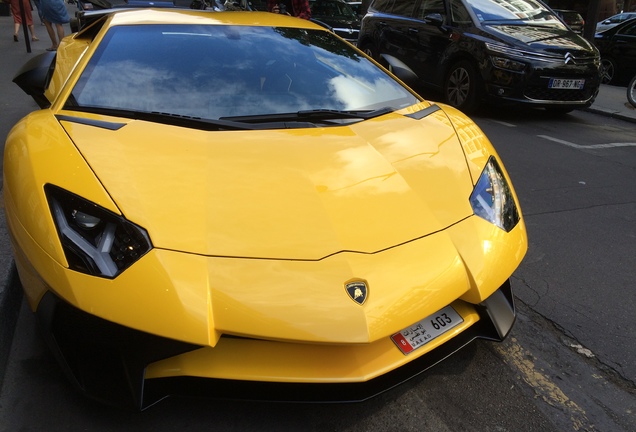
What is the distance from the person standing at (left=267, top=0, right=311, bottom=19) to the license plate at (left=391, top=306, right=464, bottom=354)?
7.67m

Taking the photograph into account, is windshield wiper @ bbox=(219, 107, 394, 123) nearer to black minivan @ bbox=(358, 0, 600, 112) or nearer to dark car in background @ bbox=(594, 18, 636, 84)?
black minivan @ bbox=(358, 0, 600, 112)

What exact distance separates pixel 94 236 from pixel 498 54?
6170mm

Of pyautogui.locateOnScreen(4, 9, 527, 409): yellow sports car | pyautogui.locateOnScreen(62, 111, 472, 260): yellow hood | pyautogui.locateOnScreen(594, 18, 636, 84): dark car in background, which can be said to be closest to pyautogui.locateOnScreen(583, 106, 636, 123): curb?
pyautogui.locateOnScreen(594, 18, 636, 84): dark car in background

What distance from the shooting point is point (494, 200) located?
90.4 inches

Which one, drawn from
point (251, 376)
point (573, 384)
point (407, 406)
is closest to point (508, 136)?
point (573, 384)

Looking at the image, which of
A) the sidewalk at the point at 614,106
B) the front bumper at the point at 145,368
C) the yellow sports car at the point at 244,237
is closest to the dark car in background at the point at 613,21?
the sidewalk at the point at 614,106

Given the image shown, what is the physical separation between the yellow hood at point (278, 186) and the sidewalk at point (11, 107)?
0.86 m

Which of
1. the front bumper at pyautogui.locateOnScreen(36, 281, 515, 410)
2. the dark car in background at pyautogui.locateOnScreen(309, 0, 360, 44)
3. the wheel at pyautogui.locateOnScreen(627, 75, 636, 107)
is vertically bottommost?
the dark car in background at pyautogui.locateOnScreen(309, 0, 360, 44)

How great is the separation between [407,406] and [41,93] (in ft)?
9.01

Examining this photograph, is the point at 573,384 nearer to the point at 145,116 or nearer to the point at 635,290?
the point at 635,290

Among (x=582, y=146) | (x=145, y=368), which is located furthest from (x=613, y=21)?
(x=145, y=368)

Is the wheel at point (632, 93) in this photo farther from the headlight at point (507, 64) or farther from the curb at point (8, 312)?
the curb at point (8, 312)

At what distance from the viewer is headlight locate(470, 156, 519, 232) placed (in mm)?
2193

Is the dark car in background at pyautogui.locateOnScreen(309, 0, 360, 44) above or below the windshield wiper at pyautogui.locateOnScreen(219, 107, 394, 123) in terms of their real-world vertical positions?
below
